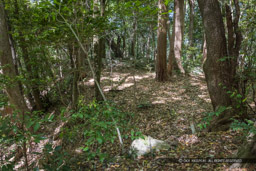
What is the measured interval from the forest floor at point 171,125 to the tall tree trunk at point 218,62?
22.2 inches

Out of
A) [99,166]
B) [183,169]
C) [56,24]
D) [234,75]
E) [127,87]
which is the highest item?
[56,24]

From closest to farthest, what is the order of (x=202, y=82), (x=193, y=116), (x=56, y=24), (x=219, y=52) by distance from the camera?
(x=56, y=24)
(x=219, y=52)
(x=193, y=116)
(x=202, y=82)

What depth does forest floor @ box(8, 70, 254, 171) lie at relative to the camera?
2.67 m

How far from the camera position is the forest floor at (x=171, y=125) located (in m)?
2.67

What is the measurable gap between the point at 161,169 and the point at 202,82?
6379 mm

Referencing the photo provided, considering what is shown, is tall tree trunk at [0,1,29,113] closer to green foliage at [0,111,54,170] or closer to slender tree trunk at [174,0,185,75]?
green foliage at [0,111,54,170]

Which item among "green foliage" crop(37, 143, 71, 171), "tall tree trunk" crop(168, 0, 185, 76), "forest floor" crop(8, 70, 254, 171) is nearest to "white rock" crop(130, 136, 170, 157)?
"forest floor" crop(8, 70, 254, 171)

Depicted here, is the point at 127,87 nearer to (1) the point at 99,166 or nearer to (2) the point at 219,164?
Answer: (1) the point at 99,166

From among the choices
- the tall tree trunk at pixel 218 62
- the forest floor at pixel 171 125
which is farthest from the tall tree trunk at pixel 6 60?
the tall tree trunk at pixel 218 62

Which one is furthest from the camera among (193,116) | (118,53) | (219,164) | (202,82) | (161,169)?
(118,53)

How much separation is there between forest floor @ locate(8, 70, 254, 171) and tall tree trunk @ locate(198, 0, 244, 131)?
0.56 m

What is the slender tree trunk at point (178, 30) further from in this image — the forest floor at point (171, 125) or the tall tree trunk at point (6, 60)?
the tall tree trunk at point (6, 60)

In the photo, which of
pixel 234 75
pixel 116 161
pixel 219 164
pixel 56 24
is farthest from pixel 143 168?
pixel 56 24

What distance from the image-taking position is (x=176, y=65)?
9297 millimetres
